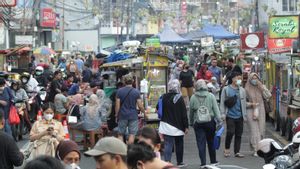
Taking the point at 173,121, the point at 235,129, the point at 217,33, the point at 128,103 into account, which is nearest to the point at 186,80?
the point at 235,129

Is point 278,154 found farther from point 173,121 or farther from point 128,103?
point 128,103

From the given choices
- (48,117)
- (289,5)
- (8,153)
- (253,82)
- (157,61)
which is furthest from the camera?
(289,5)

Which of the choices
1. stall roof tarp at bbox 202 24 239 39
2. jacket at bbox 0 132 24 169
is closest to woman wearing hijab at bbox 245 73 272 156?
jacket at bbox 0 132 24 169

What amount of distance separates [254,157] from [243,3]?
102991 millimetres

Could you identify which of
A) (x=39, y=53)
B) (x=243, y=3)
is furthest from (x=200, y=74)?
(x=243, y=3)

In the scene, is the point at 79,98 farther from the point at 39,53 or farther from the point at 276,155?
the point at 39,53

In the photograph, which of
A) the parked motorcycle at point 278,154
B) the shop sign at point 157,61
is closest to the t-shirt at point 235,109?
the shop sign at point 157,61

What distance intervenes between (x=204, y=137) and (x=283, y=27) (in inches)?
583

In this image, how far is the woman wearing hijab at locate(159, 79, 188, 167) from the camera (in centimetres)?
1652

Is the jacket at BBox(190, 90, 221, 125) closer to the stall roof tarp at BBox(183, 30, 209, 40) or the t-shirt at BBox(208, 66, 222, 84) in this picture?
the t-shirt at BBox(208, 66, 222, 84)

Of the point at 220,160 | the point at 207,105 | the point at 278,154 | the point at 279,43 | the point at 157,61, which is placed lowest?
the point at 220,160

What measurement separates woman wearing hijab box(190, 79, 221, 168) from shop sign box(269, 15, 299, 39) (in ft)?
46.3

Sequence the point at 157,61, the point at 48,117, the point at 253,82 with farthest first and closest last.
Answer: the point at 157,61
the point at 253,82
the point at 48,117

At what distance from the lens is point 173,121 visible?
16.5 metres
